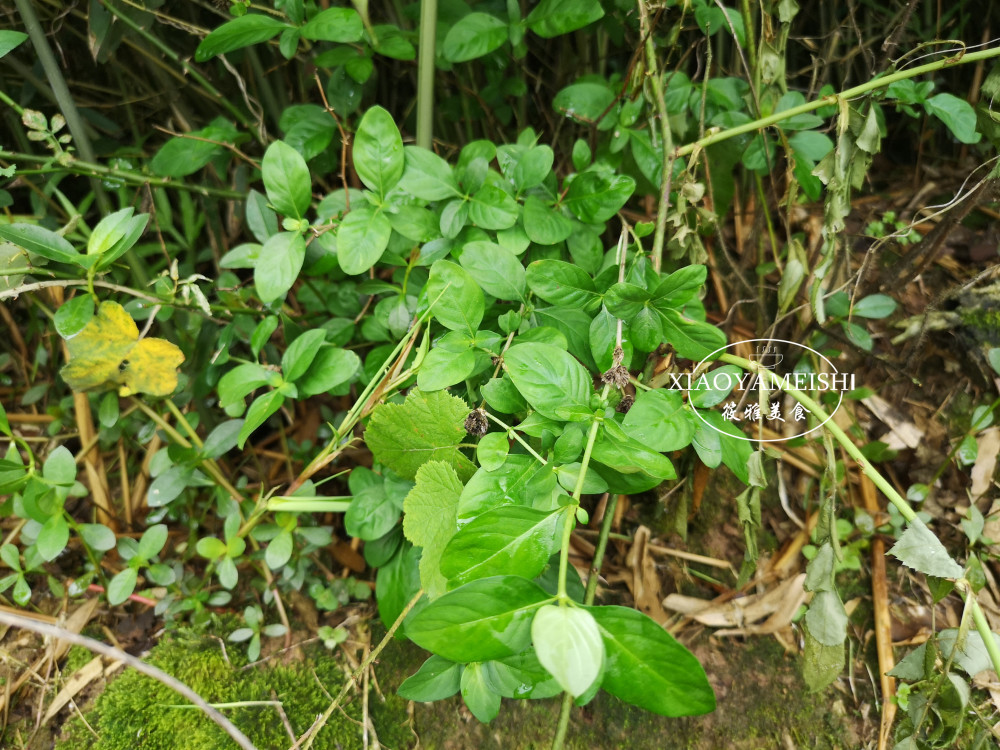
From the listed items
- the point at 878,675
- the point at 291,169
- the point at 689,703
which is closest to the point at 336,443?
the point at 291,169

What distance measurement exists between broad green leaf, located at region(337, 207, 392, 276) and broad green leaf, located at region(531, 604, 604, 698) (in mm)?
494

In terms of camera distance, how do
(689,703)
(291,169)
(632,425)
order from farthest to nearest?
1. (291,169)
2. (632,425)
3. (689,703)

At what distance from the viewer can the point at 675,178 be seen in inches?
37.9

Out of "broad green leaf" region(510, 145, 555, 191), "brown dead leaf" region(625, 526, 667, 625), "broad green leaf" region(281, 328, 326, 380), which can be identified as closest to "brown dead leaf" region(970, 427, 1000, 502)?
"brown dead leaf" region(625, 526, 667, 625)

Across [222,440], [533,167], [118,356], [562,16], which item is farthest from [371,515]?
[562,16]

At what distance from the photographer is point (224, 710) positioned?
936 millimetres

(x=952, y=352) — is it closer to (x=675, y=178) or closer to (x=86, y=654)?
(x=675, y=178)

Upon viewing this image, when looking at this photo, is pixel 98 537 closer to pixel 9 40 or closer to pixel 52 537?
pixel 52 537

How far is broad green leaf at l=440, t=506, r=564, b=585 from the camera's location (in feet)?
1.93

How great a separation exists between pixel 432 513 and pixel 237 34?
0.74 m

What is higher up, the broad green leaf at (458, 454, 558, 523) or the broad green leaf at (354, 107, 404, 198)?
the broad green leaf at (354, 107, 404, 198)

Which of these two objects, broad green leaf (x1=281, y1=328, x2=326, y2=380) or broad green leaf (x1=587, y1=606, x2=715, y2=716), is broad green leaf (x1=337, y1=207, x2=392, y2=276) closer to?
broad green leaf (x1=281, y1=328, x2=326, y2=380)

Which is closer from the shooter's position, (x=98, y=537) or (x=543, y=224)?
(x=543, y=224)

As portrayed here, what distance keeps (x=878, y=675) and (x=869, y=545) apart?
213mm
